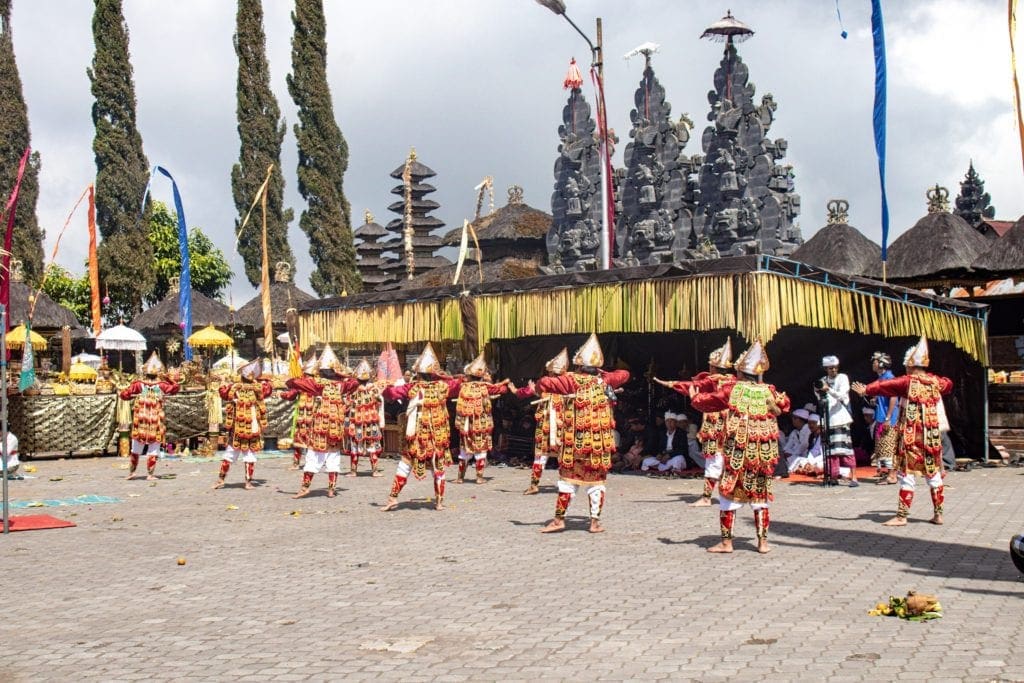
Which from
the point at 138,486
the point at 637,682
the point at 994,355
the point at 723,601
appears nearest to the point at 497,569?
the point at 723,601

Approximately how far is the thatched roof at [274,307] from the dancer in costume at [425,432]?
27744mm

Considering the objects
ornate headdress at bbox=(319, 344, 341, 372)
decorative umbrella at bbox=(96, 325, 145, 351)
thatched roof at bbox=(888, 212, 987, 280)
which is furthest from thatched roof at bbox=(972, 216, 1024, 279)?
decorative umbrella at bbox=(96, 325, 145, 351)

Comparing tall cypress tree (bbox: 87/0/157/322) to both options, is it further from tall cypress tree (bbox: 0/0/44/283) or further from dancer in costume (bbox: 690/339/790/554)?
dancer in costume (bbox: 690/339/790/554)

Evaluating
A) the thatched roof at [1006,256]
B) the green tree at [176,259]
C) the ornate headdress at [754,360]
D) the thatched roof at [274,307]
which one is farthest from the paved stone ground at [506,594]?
the green tree at [176,259]

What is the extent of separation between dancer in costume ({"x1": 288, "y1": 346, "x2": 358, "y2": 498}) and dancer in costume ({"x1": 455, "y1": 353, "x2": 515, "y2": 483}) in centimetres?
206

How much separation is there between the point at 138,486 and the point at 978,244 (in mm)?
20185

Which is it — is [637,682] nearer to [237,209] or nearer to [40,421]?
[40,421]

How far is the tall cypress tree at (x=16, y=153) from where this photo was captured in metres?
37.5

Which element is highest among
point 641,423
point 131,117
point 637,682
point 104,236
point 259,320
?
point 131,117

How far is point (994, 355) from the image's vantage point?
25.9 m

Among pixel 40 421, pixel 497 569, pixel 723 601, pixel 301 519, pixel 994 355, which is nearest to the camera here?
pixel 723 601

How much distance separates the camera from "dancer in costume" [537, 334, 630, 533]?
1130 cm

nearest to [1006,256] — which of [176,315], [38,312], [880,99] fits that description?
[880,99]

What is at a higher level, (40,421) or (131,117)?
(131,117)
